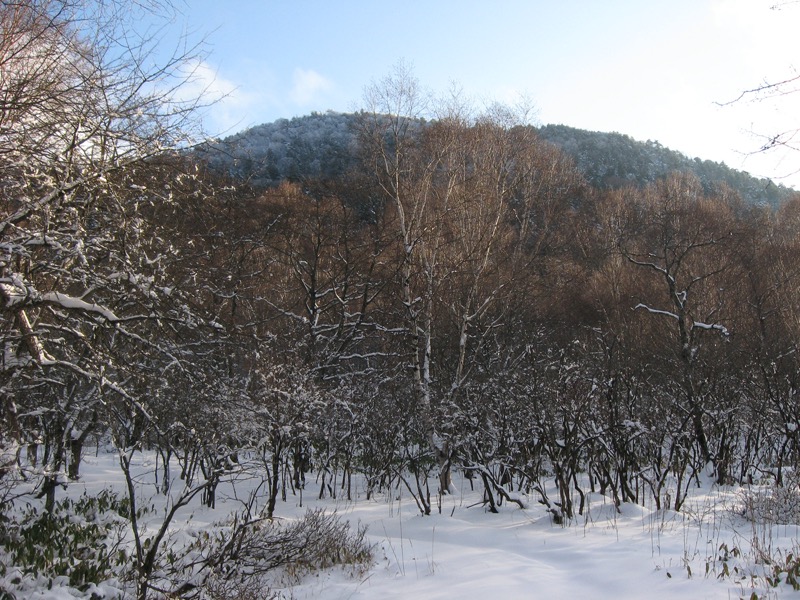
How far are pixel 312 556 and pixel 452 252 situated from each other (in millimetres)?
9543

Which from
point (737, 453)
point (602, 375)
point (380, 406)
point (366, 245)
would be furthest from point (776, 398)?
point (366, 245)

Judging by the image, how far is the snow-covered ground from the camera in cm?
454

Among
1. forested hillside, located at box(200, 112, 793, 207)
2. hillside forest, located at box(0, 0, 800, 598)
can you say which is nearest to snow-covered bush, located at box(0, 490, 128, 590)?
hillside forest, located at box(0, 0, 800, 598)

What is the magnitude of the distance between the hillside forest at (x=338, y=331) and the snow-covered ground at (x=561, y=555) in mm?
540

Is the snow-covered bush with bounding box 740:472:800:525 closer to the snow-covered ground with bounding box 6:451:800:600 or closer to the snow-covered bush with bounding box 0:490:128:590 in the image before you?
the snow-covered ground with bounding box 6:451:800:600

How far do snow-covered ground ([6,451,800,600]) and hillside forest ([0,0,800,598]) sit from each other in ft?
1.77

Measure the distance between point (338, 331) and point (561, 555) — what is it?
340 inches

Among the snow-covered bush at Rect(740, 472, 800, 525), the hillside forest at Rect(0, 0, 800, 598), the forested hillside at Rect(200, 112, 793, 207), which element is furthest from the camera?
the forested hillside at Rect(200, 112, 793, 207)

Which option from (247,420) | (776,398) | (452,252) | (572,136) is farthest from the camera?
(572,136)

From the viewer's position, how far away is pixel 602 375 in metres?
8.83

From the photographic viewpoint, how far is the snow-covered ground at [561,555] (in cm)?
454

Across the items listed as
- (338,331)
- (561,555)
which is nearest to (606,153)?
(338,331)

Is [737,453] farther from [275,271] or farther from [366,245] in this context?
[275,271]

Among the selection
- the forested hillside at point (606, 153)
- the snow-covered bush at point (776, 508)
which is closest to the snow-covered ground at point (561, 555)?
the snow-covered bush at point (776, 508)
